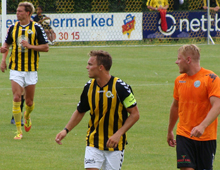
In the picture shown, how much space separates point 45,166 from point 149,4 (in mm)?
20146

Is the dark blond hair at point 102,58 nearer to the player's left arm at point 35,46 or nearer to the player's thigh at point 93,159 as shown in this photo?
the player's thigh at point 93,159

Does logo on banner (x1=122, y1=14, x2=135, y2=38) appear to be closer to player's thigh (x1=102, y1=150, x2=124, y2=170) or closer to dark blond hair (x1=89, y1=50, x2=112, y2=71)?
dark blond hair (x1=89, y1=50, x2=112, y2=71)

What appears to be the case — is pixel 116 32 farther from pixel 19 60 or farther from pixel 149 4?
pixel 19 60

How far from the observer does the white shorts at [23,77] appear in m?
8.54

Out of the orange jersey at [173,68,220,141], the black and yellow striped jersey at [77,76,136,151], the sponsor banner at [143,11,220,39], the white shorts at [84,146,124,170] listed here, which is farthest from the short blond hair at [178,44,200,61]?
the sponsor banner at [143,11,220,39]

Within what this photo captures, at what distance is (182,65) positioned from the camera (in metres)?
5.17

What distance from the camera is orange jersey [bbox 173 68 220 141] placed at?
511cm

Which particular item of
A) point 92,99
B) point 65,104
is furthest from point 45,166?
point 65,104

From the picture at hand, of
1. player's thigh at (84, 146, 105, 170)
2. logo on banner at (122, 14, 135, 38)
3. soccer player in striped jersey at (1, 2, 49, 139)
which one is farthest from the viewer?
logo on banner at (122, 14, 135, 38)

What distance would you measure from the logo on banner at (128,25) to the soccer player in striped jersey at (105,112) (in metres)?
18.6

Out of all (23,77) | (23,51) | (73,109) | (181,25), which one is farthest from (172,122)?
(181,25)

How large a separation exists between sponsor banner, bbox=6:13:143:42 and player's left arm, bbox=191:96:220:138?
18391 mm

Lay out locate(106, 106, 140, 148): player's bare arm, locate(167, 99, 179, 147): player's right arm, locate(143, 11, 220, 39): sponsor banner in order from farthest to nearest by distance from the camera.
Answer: locate(143, 11, 220, 39): sponsor banner
locate(167, 99, 179, 147): player's right arm
locate(106, 106, 140, 148): player's bare arm

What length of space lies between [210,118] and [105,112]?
1074 millimetres
